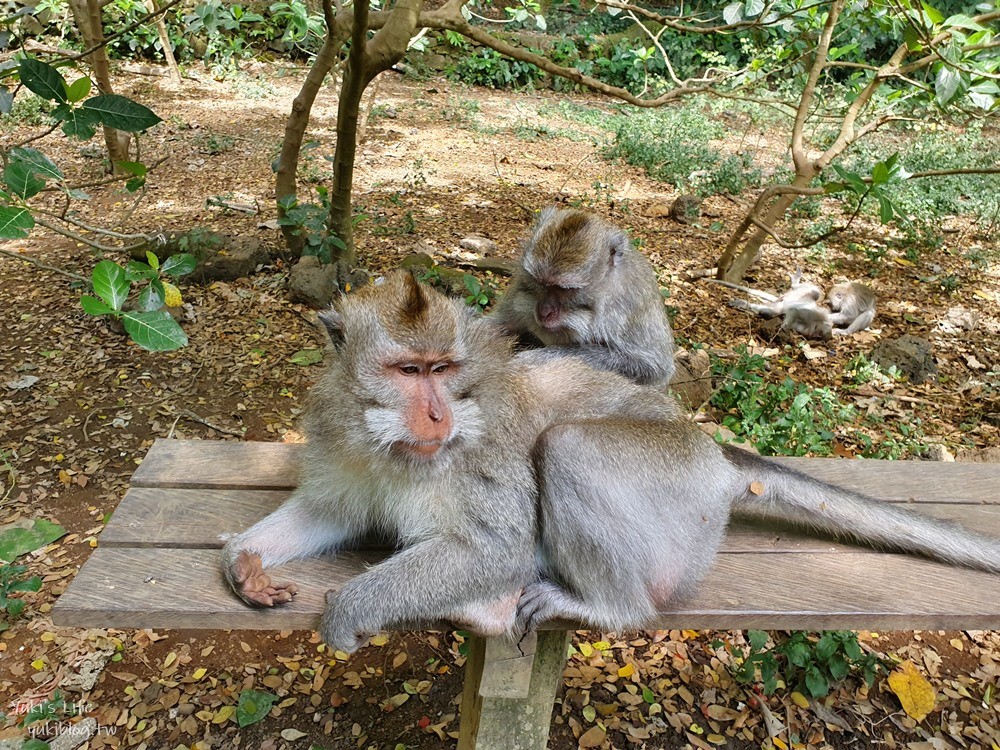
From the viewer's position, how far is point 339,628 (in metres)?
2.40

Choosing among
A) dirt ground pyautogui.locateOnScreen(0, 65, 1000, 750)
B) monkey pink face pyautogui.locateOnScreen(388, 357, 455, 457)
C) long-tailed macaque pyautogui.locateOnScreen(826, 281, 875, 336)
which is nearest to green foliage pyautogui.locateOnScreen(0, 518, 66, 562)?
dirt ground pyautogui.locateOnScreen(0, 65, 1000, 750)

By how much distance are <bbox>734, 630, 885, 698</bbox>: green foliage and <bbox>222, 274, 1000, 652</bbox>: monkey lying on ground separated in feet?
4.00

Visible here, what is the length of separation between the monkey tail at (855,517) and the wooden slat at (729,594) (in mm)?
64

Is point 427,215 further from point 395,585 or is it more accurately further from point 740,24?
point 395,585

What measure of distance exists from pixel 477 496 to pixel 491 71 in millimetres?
15843

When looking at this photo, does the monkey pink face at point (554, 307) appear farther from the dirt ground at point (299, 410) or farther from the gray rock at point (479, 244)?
the gray rock at point (479, 244)

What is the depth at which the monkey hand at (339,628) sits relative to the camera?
2.40 metres

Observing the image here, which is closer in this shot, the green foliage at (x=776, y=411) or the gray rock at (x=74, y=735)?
the gray rock at (x=74, y=735)

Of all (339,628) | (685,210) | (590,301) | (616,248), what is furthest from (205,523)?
(685,210)

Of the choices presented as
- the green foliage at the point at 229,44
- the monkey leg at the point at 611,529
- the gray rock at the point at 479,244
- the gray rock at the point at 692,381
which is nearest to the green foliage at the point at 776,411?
the gray rock at the point at 692,381

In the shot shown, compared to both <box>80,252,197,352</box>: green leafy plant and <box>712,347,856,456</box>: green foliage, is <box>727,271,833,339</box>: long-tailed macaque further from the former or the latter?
<box>80,252,197,352</box>: green leafy plant

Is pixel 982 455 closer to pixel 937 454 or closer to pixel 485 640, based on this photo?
pixel 937 454

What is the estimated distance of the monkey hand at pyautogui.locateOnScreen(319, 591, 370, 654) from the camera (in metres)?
2.40

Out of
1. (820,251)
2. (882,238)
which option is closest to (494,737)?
(820,251)
